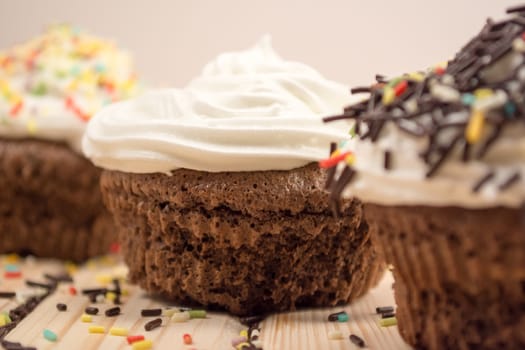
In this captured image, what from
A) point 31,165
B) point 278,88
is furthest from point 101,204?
point 278,88

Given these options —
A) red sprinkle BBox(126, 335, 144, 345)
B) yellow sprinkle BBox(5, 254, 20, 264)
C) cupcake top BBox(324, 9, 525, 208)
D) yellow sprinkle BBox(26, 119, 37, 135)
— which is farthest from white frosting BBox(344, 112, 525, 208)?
yellow sprinkle BBox(5, 254, 20, 264)

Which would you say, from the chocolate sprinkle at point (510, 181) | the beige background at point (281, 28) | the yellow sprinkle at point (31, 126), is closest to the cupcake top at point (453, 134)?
the chocolate sprinkle at point (510, 181)

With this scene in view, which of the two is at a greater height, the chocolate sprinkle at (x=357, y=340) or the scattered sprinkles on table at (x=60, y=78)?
the scattered sprinkles on table at (x=60, y=78)

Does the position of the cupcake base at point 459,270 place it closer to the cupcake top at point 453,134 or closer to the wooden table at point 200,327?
the cupcake top at point 453,134

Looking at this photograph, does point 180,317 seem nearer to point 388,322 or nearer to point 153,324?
point 153,324

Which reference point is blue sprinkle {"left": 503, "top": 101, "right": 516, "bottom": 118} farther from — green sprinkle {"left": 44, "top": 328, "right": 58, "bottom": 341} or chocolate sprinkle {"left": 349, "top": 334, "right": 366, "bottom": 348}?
green sprinkle {"left": 44, "top": 328, "right": 58, "bottom": 341}

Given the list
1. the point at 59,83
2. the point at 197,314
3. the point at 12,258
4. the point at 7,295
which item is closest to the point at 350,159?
the point at 197,314
